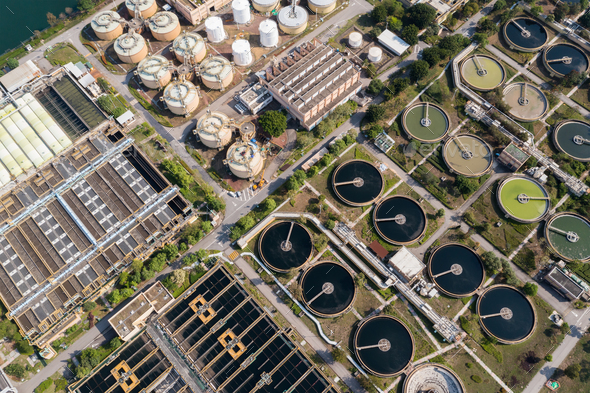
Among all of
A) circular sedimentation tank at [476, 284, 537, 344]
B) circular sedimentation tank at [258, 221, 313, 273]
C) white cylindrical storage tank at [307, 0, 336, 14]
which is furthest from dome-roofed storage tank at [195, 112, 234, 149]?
circular sedimentation tank at [476, 284, 537, 344]

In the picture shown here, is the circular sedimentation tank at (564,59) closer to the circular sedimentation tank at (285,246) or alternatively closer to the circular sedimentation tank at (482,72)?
the circular sedimentation tank at (482,72)

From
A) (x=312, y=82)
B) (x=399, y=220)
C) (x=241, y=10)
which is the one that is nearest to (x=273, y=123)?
(x=312, y=82)

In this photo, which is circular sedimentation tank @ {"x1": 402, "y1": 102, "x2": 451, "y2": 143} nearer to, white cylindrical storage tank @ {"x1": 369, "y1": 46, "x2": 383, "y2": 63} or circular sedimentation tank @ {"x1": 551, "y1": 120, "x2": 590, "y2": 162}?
white cylindrical storage tank @ {"x1": 369, "y1": 46, "x2": 383, "y2": 63}

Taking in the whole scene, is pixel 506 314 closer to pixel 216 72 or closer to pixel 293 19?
pixel 216 72

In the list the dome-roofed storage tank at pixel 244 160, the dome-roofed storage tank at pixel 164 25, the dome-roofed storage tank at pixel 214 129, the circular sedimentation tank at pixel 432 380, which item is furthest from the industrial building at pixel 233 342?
the dome-roofed storage tank at pixel 164 25

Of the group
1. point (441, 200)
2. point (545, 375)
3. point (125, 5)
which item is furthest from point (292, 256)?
point (125, 5)

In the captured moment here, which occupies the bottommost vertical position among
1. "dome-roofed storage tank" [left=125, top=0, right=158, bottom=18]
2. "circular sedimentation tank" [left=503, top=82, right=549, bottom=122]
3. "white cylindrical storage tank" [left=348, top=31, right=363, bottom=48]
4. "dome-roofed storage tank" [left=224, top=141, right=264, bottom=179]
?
"circular sedimentation tank" [left=503, top=82, right=549, bottom=122]
